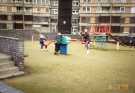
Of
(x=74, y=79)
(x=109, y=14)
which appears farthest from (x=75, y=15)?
(x=74, y=79)

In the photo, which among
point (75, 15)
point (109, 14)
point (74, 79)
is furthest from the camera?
point (75, 15)

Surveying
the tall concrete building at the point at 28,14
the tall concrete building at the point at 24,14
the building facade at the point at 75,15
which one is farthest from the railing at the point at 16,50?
the tall concrete building at the point at 24,14

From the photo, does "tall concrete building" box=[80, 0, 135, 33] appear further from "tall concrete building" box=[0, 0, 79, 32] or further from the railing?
the railing

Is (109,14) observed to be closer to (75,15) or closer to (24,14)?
(75,15)

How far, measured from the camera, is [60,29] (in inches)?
1740

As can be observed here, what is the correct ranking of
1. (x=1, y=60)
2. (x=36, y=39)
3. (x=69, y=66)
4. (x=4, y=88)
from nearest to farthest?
(x=4, y=88) < (x=1, y=60) < (x=69, y=66) < (x=36, y=39)

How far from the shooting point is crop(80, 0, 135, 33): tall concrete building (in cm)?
6488

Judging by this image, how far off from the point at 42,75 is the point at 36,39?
25.3 metres

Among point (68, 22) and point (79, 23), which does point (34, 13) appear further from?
point (68, 22)

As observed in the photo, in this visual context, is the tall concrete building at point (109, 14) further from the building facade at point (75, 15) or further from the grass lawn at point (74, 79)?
the grass lawn at point (74, 79)

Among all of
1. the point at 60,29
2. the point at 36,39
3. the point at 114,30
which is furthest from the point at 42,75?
the point at 114,30

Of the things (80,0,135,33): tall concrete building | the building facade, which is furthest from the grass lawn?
(80,0,135,33): tall concrete building

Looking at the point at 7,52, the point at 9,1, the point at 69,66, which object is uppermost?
the point at 9,1

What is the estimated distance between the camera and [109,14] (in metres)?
65.4
